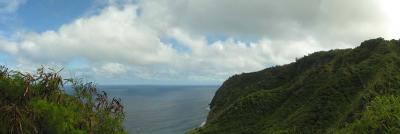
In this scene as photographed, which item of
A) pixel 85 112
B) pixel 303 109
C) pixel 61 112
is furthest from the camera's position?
pixel 303 109

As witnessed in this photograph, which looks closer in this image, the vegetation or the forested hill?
the vegetation

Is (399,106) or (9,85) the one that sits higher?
(9,85)

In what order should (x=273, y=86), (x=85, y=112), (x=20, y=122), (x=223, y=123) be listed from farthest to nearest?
(x=273, y=86) < (x=223, y=123) < (x=85, y=112) < (x=20, y=122)

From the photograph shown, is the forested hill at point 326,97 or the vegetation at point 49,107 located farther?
the forested hill at point 326,97

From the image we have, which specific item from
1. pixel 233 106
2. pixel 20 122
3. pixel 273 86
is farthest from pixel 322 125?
pixel 20 122

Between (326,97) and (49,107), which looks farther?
(326,97)

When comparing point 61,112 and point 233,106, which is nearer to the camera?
point 61,112

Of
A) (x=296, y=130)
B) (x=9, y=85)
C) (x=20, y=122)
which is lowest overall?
(x=296, y=130)

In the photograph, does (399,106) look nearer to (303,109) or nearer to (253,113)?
(303,109)
